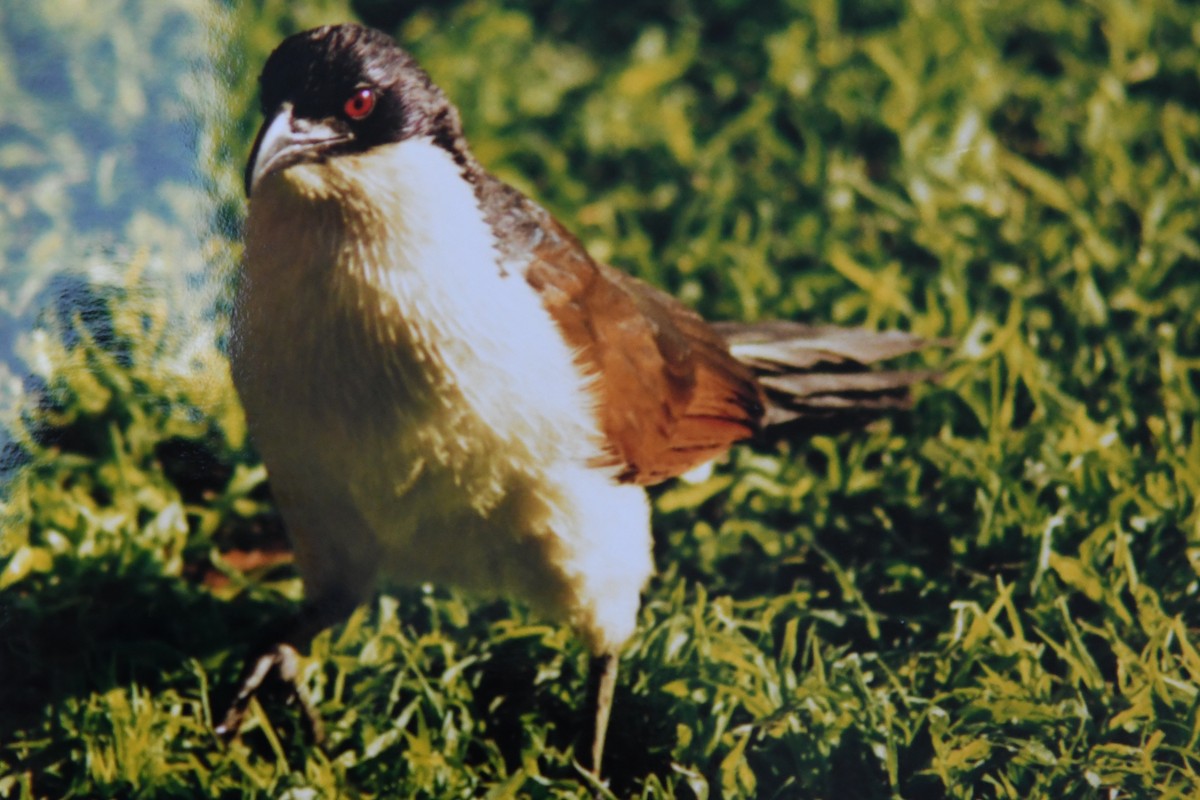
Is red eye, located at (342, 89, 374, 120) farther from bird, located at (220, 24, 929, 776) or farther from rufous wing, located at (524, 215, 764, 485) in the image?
rufous wing, located at (524, 215, 764, 485)

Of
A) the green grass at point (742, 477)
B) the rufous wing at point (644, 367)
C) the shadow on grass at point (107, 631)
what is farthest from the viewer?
the shadow on grass at point (107, 631)

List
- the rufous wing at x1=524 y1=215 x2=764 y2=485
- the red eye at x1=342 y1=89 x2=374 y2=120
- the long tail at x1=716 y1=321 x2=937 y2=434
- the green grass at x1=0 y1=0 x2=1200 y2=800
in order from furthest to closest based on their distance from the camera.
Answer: the long tail at x1=716 y1=321 x2=937 y2=434, the rufous wing at x1=524 y1=215 x2=764 y2=485, the green grass at x1=0 y1=0 x2=1200 y2=800, the red eye at x1=342 y1=89 x2=374 y2=120

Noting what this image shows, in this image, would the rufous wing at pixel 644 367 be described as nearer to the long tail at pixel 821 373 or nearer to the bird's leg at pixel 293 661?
the long tail at pixel 821 373

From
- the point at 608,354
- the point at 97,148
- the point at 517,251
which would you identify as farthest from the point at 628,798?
the point at 97,148

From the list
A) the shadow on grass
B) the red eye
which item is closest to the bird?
the red eye

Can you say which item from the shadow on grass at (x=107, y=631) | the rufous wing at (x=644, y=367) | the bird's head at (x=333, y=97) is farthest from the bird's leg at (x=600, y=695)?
the bird's head at (x=333, y=97)

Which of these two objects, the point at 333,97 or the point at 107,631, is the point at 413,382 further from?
the point at 107,631
